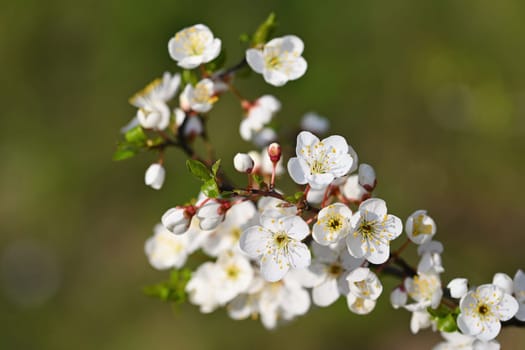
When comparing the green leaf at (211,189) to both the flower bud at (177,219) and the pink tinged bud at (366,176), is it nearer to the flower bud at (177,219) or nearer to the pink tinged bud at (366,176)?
the flower bud at (177,219)

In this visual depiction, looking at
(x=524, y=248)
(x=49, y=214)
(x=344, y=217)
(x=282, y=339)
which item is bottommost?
(x=282, y=339)

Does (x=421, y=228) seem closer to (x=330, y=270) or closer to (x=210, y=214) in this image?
(x=330, y=270)

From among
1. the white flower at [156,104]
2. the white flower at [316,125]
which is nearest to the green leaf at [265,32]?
the white flower at [156,104]

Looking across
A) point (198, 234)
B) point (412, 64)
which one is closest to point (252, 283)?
point (198, 234)

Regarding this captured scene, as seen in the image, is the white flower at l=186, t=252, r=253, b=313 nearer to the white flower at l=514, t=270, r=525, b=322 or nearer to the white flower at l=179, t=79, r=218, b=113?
the white flower at l=179, t=79, r=218, b=113

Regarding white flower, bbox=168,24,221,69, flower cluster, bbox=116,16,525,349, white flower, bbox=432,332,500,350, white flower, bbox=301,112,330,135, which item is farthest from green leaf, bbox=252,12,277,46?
white flower, bbox=432,332,500,350

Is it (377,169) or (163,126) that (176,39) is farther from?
(377,169)

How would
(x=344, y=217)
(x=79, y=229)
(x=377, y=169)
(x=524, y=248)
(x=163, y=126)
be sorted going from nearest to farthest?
(x=344, y=217) < (x=163, y=126) < (x=524, y=248) < (x=377, y=169) < (x=79, y=229)
